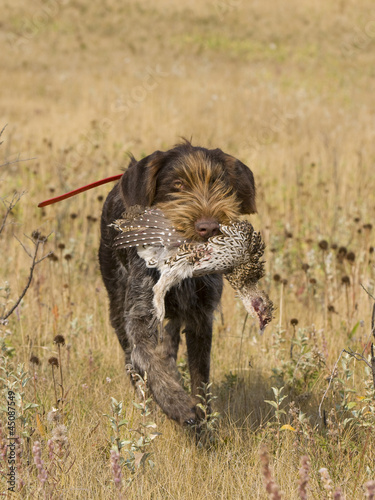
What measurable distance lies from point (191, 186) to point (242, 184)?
1.09 ft

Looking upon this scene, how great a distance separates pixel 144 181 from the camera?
125 inches

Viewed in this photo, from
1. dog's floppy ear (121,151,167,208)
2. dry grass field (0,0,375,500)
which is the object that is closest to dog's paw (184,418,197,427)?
dry grass field (0,0,375,500)

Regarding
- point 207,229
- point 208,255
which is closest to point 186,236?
point 207,229

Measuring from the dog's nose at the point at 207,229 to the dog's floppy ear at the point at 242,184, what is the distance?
0.56m

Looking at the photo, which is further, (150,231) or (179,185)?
(179,185)

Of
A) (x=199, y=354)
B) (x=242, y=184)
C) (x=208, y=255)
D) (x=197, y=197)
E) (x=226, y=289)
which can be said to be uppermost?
(x=242, y=184)

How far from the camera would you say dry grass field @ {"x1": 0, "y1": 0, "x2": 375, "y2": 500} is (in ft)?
8.98

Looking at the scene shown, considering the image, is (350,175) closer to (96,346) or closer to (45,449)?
(96,346)

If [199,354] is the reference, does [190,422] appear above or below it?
below

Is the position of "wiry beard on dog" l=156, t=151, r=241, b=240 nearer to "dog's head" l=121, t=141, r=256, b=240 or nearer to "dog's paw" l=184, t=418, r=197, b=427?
"dog's head" l=121, t=141, r=256, b=240

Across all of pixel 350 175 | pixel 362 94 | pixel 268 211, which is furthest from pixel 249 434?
pixel 362 94

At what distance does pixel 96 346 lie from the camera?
4.39 metres

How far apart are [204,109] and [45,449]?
11.6 metres

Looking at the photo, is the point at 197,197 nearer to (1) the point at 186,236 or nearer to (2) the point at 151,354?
(1) the point at 186,236
